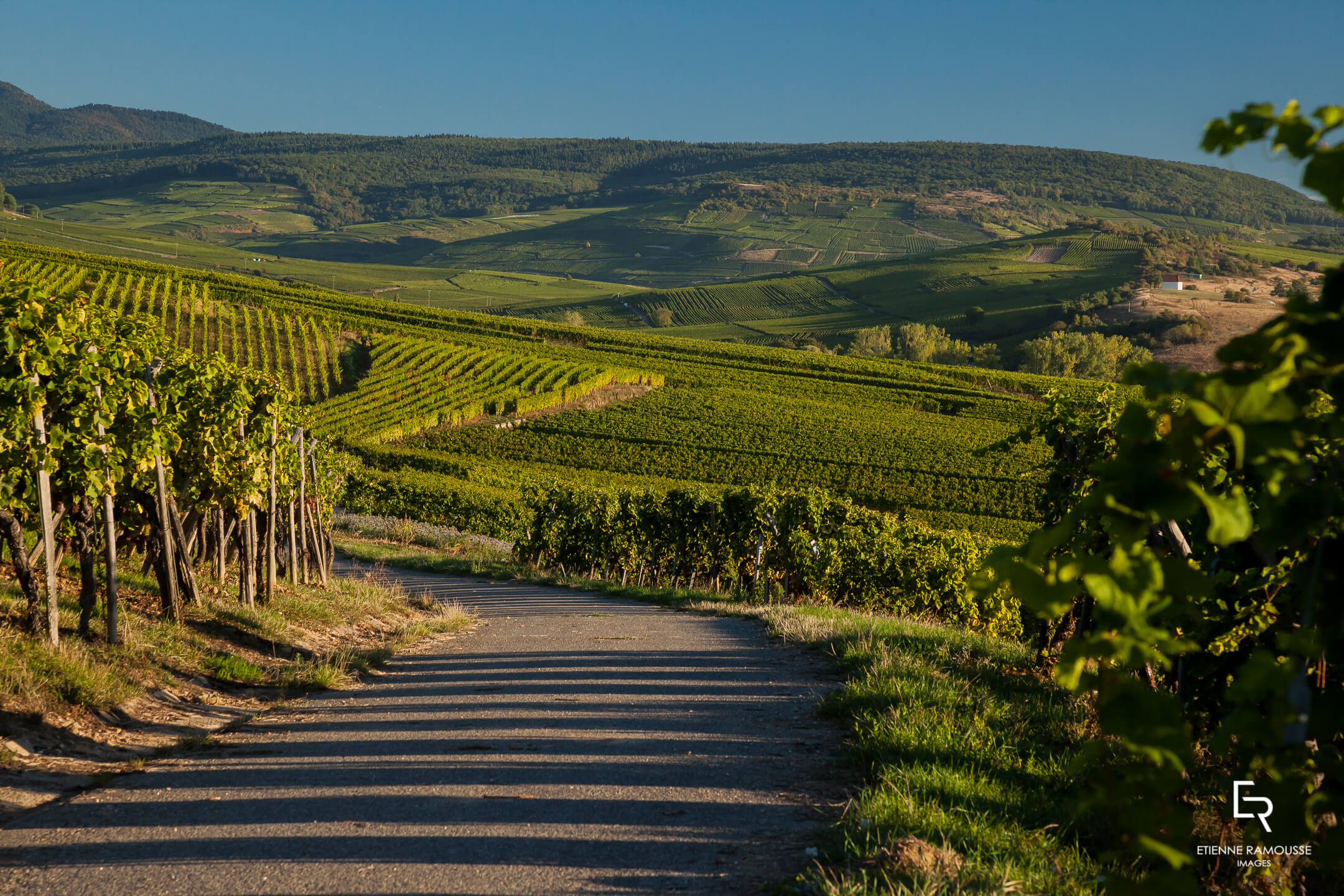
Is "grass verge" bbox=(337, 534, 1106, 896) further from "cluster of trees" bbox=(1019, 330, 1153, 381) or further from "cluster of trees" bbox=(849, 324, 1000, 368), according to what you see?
"cluster of trees" bbox=(849, 324, 1000, 368)

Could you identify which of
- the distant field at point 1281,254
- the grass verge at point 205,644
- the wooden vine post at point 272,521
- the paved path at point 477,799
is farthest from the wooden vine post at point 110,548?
the distant field at point 1281,254

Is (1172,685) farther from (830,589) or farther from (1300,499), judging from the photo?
(830,589)

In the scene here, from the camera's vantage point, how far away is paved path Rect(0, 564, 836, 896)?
3951mm

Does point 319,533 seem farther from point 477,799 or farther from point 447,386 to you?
point 447,386

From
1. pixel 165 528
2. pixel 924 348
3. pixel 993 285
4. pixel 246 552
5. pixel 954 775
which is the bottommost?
pixel 246 552

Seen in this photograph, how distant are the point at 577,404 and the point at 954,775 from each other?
62986 millimetres

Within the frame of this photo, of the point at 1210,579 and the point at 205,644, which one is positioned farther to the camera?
the point at 205,644

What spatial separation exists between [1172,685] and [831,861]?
3.39 meters

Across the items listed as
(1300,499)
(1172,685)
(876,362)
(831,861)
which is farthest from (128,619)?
(876,362)

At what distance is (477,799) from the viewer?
4.84 m

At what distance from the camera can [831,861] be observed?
387cm

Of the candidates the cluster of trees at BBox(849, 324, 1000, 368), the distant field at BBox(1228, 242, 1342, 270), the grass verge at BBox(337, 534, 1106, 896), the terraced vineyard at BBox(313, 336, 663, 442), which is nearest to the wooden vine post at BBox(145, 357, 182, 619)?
the grass verge at BBox(337, 534, 1106, 896)

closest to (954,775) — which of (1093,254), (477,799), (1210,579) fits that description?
(477,799)

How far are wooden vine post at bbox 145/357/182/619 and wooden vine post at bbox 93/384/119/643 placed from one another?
0.95 metres
